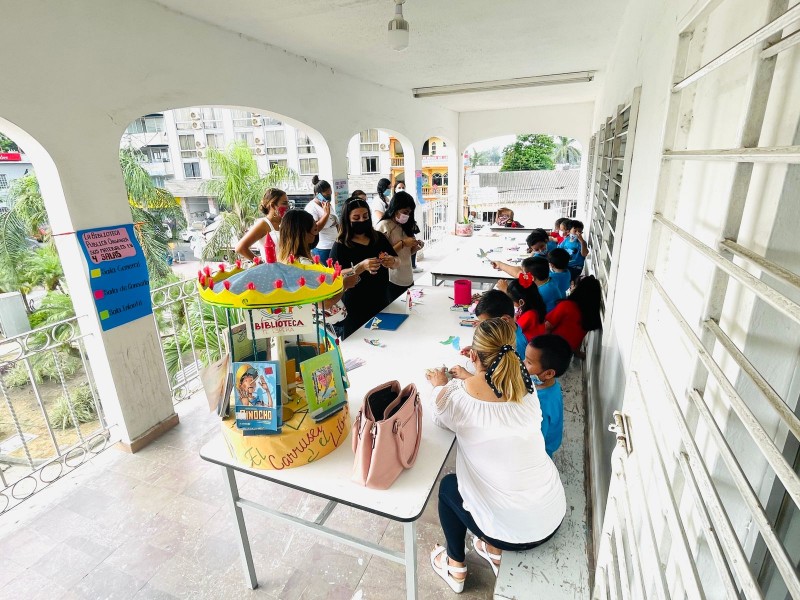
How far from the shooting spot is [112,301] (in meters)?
2.53

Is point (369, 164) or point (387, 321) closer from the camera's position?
point (387, 321)

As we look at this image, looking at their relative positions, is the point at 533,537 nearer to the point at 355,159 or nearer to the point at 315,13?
the point at 315,13

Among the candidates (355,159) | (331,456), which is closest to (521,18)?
(331,456)

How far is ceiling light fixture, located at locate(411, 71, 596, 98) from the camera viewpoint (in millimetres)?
5504

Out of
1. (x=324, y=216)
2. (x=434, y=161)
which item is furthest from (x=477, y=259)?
(x=434, y=161)

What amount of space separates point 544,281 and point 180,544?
8.65ft

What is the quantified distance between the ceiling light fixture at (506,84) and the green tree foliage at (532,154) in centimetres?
2703

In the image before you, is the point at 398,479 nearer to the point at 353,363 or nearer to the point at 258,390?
the point at 258,390

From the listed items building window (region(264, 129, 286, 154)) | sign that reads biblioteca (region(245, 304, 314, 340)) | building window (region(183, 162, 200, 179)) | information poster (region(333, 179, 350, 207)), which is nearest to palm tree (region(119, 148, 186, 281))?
information poster (region(333, 179, 350, 207))

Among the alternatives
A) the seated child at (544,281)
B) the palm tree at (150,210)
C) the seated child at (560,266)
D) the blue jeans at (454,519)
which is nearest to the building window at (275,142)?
the palm tree at (150,210)

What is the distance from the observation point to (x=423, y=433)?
163cm

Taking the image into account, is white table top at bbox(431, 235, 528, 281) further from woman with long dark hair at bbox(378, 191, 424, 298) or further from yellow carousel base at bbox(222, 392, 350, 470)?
yellow carousel base at bbox(222, 392, 350, 470)

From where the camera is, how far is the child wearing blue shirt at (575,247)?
4.43 m

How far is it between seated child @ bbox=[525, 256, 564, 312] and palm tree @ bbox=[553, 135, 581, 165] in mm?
33072
